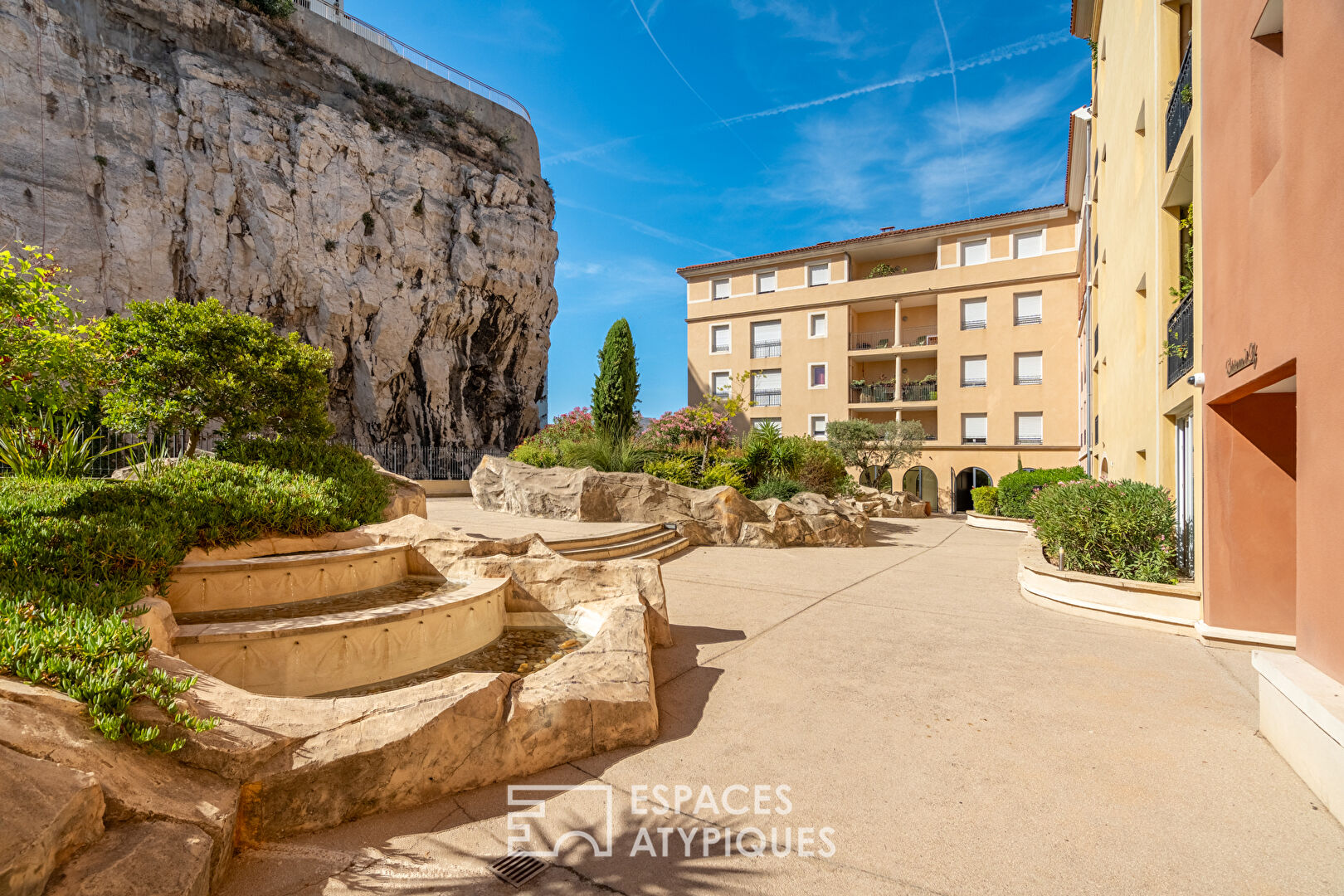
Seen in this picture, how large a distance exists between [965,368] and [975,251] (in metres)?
5.05

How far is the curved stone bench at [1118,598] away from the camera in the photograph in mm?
5980

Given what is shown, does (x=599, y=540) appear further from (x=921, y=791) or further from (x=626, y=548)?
(x=921, y=791)

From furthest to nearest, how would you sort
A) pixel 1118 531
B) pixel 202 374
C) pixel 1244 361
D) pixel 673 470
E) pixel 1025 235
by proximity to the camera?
pixel 1025 235 < pixel 673 470 < pixel 202 374 < pixel 1118 531 < pixel 1244 361

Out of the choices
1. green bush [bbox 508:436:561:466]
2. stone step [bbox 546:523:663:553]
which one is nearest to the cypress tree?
green bush [bbox 508:436:561:466]

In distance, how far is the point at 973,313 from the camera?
26047 millimetres

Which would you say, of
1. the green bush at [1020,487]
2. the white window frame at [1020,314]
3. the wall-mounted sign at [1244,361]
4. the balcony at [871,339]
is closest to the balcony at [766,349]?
the balcony at [871,339]

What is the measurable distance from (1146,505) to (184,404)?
1114 cm

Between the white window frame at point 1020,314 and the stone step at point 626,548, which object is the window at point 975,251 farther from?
the stone step at point 626,548

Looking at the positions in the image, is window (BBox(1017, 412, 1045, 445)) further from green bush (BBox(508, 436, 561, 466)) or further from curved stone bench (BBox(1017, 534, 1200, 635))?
curved stone bench (BBox(1017, 534, 1200, 635))

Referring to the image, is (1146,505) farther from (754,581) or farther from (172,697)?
(172,697)

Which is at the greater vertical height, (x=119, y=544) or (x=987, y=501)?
(x=119, y=544)

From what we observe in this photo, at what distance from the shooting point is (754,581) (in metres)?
8.62

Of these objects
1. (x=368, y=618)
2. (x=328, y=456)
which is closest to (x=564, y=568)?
(x=368, y=618)

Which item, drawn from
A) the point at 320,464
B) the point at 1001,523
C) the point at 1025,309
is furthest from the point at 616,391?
the point at 1025,309
